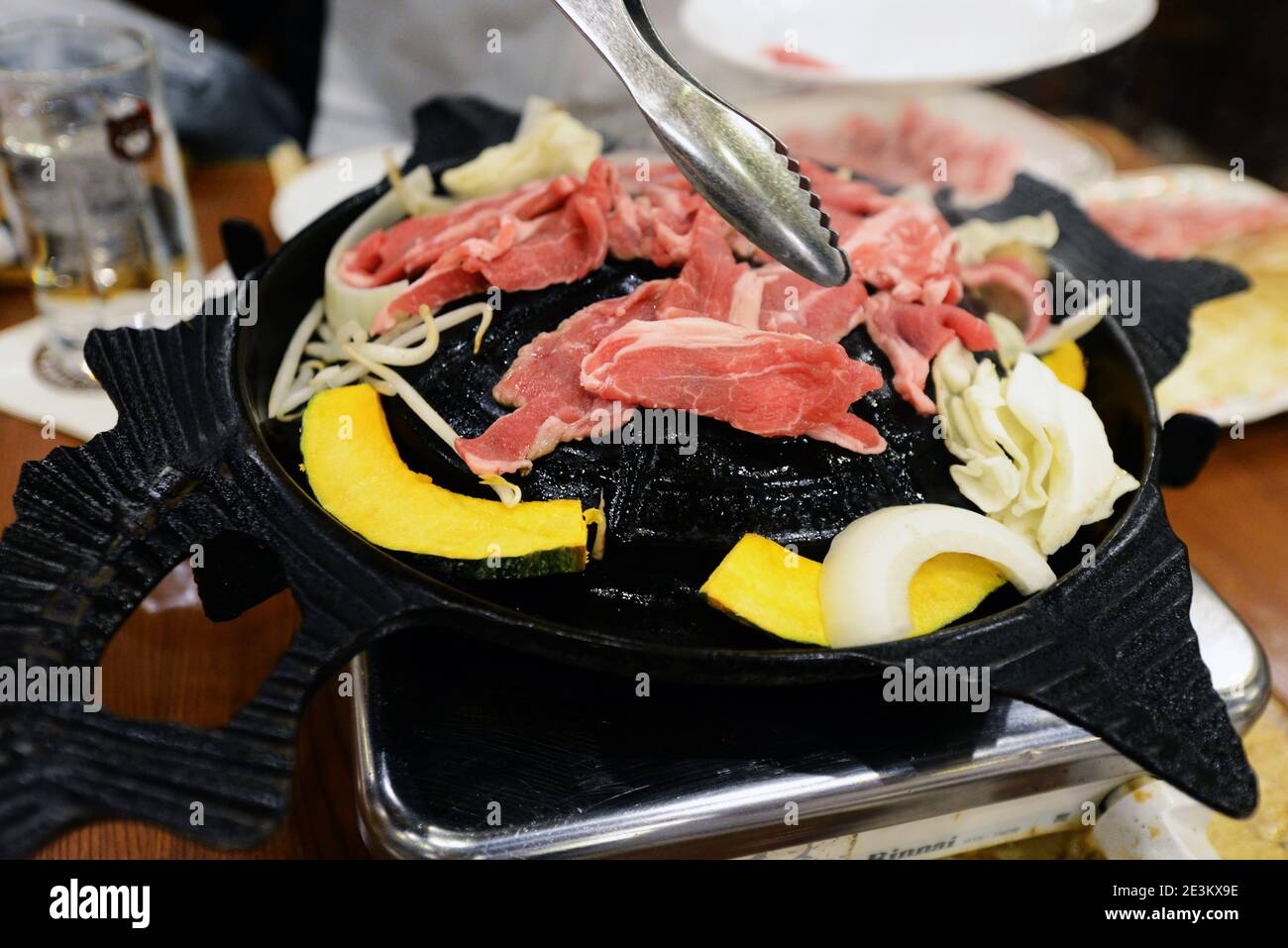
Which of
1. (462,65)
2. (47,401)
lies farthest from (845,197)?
(462,65)

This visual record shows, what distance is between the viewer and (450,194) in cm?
188

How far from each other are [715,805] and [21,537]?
88 cm

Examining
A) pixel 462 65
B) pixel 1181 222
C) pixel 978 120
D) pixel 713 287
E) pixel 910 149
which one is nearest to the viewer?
pixel 713 287

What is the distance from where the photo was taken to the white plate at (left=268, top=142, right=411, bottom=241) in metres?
2.69

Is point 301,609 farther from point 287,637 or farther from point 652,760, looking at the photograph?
point 287,637

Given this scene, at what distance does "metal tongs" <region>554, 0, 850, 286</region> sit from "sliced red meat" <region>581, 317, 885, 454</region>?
120 millimetres

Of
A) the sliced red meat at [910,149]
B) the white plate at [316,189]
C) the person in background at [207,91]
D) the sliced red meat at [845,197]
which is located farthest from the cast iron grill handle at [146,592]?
the sliced red meat at [910,149]

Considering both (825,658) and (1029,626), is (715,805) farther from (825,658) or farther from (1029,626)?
(1029,626)

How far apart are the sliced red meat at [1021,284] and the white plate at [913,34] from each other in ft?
4.23

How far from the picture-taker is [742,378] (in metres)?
1.36

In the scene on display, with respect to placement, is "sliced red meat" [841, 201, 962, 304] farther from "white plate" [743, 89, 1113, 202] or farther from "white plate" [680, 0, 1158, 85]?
"white plate" [743, 89, 1113, 202]

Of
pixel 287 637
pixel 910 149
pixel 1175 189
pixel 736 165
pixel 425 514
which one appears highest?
pixel 736 165

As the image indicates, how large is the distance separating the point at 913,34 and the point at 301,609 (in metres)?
3.08
